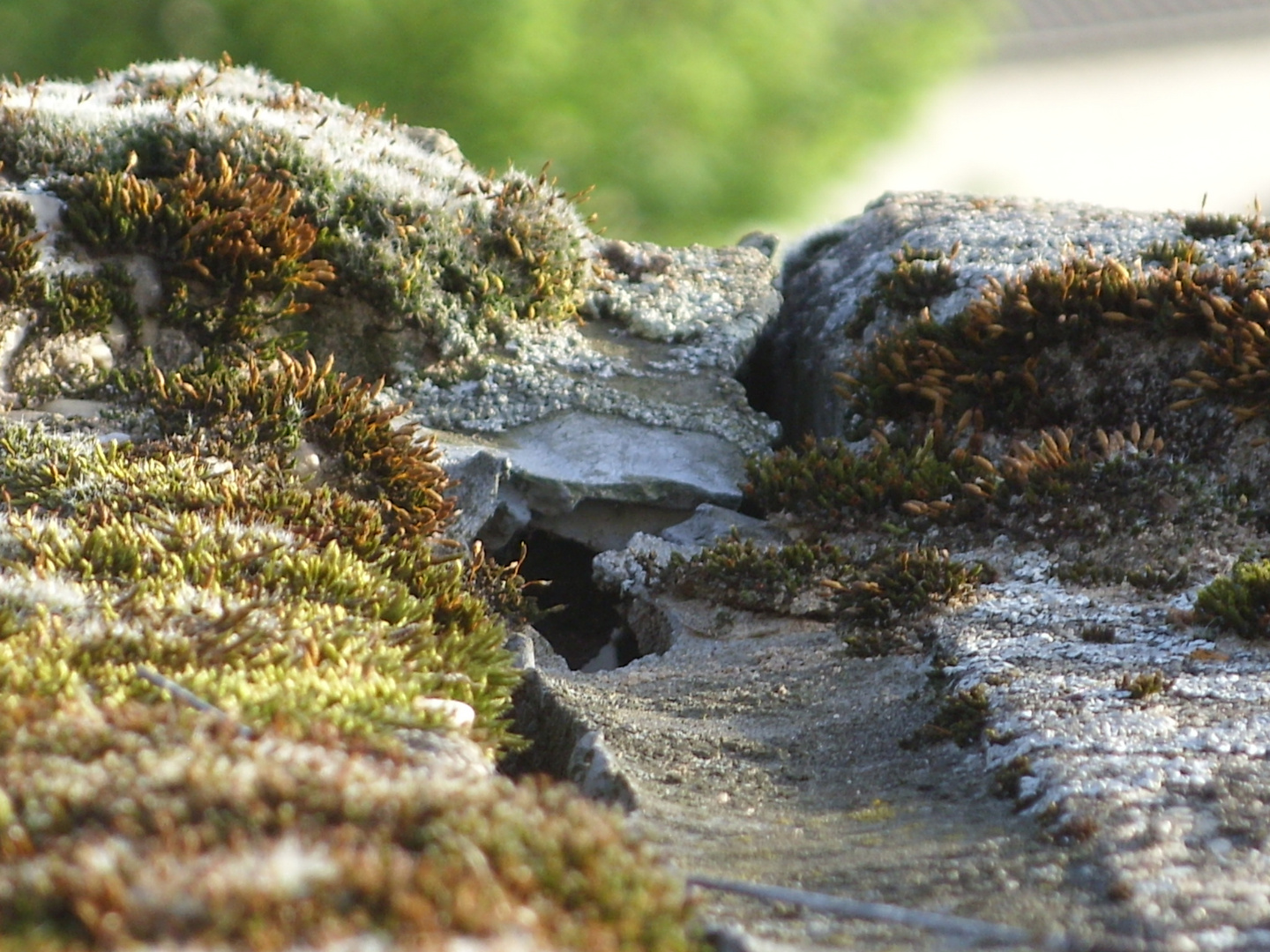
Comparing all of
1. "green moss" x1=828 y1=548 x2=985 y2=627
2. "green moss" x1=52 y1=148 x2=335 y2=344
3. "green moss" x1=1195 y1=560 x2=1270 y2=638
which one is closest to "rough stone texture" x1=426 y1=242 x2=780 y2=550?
"green moss" x1=52 y1=148 x2=335 y2=344

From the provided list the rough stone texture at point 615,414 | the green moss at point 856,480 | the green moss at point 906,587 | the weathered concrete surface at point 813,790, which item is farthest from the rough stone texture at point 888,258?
the weathered concrete surface at point 813,790

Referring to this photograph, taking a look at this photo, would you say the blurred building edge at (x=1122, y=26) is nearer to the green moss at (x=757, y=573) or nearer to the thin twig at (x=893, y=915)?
the green moss at (x=757, y=573)

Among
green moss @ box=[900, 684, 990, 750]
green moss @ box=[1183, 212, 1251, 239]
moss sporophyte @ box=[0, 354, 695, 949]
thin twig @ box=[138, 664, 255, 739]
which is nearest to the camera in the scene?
moss sporophyte @ box=[0, 354, 695, 949]

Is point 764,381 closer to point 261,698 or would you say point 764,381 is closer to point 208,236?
point 208,236

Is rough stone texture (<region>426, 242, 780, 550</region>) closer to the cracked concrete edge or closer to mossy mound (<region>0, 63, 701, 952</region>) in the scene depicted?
mossy mound (<region>0, 63, 701, 952</region>)

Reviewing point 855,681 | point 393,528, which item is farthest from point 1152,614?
point 393,528

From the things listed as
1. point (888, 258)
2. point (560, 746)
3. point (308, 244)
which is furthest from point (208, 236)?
point (888, 258)

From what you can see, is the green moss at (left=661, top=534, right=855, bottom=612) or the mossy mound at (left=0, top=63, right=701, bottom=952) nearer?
the mossy mound at (left=0, top=63, right=701, bottom=952)
